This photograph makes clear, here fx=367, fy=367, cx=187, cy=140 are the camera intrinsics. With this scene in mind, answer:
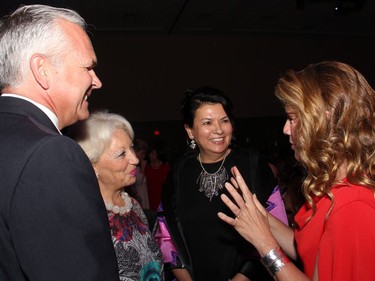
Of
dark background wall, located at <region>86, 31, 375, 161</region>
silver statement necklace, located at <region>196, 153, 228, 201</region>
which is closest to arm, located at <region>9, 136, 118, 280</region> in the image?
silver statement necklace, located at <region>196, 153, 228, 201</region>

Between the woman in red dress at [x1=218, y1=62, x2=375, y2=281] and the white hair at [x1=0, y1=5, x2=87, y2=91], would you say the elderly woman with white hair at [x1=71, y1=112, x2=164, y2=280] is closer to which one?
the woman in red dress at [x1=218, y1=62, x2=375, y2=281]

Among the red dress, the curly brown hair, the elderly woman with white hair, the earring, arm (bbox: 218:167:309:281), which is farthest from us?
the earring

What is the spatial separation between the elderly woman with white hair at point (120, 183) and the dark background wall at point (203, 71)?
22.0 feet

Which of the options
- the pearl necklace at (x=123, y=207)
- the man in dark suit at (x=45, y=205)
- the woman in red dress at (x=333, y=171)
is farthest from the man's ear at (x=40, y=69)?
the pearl necklace at (x=123, y=207)

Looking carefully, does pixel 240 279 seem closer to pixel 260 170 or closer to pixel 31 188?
pixel 260 170

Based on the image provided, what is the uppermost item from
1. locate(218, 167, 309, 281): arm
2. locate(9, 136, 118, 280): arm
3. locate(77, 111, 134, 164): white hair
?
locate(9, 136, 118, 280): arm

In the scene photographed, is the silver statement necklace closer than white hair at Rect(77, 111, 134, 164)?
No

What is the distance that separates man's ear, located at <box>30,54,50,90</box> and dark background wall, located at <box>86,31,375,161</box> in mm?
7620

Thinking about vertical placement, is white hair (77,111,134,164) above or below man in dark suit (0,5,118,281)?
below

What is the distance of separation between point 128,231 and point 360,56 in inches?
381

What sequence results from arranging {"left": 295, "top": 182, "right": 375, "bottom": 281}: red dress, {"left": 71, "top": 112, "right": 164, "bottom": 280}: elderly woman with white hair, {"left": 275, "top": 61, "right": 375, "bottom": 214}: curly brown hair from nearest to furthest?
{"left": 295, "top": 182, "right": 375, "bottom": 281}: red dress, {"left": 275, "top": 61, "right": 375, "bottom": 214}: curly brown hair, {"left": 71, "top": 112, "right": 164, "bottom": 280}: elderly woman with white hair

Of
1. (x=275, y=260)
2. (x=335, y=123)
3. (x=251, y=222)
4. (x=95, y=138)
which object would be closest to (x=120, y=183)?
(x=95, y=138)

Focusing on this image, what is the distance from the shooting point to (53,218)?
2.59ft

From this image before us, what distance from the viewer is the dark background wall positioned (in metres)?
8.66
